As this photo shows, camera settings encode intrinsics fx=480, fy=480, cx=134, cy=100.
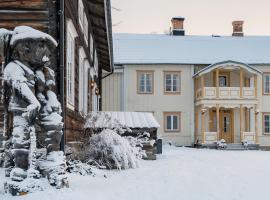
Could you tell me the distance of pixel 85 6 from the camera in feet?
51.8

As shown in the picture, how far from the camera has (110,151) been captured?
38.9 feet

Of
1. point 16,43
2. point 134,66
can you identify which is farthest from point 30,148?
point 134,66

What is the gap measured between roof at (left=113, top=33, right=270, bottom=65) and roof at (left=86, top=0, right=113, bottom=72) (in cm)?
602

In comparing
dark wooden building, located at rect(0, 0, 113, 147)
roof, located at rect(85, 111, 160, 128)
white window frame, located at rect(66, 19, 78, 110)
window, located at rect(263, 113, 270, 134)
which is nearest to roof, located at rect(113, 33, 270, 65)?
window, located at rect(263, 113, 270, 134)

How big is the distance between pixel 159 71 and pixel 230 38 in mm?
7005

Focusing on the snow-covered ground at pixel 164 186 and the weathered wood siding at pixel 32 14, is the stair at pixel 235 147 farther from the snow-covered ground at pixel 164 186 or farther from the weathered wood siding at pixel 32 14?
the weathered wood siding at pixel 32 14

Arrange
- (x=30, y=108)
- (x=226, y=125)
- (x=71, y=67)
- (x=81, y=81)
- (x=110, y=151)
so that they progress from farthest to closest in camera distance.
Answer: (x=226, y=125), (x=81, y=81), (x=110, y=151), (x=71, y=67), (x=30, y=108)

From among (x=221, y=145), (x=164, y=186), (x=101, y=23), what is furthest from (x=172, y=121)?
(x=164, y=186)

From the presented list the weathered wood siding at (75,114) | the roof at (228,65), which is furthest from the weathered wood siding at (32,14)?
the roof at (228,65)

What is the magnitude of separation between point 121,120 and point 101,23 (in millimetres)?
4158

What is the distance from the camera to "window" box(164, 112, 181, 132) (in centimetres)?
2969

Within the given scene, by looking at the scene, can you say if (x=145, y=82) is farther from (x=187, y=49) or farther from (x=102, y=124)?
(x=102, y=124)

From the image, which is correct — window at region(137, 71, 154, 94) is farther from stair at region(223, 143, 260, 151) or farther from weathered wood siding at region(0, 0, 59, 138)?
weathered wood siding at region(0, 0, 59, 138)

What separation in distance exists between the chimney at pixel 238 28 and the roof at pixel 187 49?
125cm
